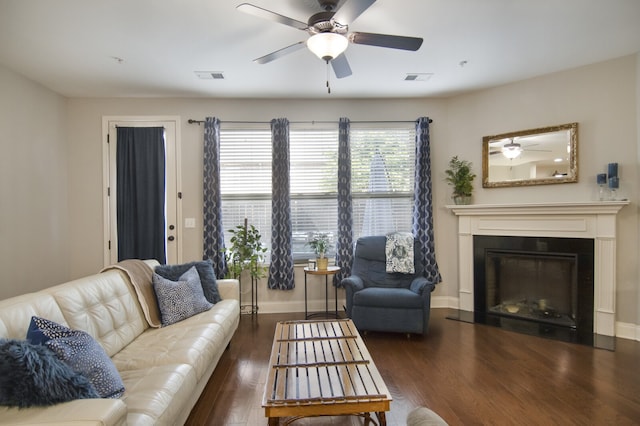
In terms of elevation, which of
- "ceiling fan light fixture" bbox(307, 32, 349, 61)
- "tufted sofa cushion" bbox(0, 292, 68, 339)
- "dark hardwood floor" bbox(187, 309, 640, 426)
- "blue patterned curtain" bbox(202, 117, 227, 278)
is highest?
"ceiling fan light fixture" bbox(307, 32, 349, 61)

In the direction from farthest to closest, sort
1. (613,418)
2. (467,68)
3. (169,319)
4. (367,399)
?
1. (467,68)
2. (169,319)
3. (613,418)
4. (367,399)

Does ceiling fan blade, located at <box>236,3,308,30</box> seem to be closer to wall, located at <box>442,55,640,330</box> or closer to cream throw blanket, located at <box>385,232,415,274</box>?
cream throw blanket, located at <box>385,232,415,274</box>

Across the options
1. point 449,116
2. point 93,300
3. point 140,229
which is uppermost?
point 449,116

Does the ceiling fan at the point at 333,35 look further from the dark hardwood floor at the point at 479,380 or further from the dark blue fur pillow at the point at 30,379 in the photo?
the dark hardwood floor at the point at 479,380

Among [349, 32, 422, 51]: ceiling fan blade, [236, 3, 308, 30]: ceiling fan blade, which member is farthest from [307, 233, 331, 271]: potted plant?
[236, 3, 308, 30]: ceiling fan blade

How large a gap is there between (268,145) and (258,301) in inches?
81.0

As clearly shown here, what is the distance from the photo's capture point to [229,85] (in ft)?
12.2

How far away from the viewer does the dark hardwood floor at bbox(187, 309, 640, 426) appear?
2.00 meters

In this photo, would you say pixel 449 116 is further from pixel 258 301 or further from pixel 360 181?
pixel 258 301

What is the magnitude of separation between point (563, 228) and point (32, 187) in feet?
18.8

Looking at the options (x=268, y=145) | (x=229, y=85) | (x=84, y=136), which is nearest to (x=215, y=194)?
(x=268, y=145)

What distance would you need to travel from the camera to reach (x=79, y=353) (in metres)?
1.40

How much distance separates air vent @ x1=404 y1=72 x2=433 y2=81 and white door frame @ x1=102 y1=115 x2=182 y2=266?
9.50ft

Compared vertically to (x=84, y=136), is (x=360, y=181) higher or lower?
lower
